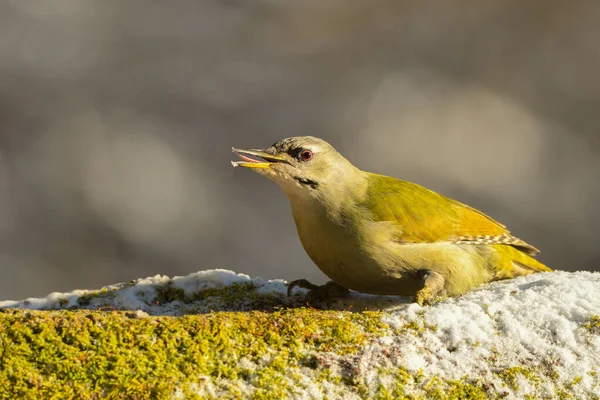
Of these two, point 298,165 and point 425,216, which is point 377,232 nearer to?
point 425,216

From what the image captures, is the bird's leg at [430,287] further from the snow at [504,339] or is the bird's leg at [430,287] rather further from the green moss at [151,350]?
the green moss at [151,350]

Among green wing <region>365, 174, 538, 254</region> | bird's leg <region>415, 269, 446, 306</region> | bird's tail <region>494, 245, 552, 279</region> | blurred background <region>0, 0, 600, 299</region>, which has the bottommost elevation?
bird's leg <region>415, 269, 446, 306</region>

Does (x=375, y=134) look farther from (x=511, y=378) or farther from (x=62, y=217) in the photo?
(x=511, y=378)

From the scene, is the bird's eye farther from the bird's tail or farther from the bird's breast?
the bird's tail

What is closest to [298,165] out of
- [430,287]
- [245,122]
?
[430,287]

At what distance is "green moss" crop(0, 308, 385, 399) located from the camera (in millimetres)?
3314

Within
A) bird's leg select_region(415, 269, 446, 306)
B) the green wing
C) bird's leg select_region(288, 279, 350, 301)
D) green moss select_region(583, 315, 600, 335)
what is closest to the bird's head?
the green wing

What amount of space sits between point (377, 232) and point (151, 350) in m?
2.37

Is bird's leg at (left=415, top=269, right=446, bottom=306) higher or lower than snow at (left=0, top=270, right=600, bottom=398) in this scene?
higher

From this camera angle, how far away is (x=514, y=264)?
6.15 meters

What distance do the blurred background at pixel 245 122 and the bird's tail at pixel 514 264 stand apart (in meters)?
4.53

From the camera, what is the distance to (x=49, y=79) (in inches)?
409

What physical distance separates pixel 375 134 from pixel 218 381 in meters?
7.80

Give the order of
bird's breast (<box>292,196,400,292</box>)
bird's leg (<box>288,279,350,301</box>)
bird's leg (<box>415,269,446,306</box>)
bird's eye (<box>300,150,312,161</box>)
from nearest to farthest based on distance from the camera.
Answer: bird's leg (<box>415,269,446,306</box>), bird's breast (<box>292,196,400,292</box>), bird's leg (<box>288,279,350,301</box>), bird's eye (<box>300,150,312,161</box>)
